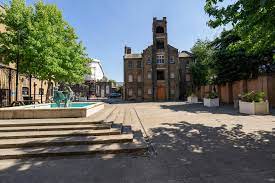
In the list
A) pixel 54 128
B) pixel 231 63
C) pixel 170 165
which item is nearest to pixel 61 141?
pixel 54 128

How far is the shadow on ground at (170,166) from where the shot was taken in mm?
4341

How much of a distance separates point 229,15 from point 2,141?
8141 millimetres

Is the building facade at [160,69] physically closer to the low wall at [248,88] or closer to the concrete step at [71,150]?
the low wall at [248,88]

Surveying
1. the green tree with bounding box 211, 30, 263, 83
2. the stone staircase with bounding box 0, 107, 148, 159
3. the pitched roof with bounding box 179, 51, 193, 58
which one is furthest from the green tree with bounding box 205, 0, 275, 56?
the pitched roof with bounding box 179, 51, 193, 58

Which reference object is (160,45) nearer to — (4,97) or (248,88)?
(248,88)

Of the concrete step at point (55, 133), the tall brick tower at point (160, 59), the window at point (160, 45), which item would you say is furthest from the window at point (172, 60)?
→ the concrete step at point (55, 133)

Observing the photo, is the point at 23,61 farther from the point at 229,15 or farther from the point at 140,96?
the point at 140,96

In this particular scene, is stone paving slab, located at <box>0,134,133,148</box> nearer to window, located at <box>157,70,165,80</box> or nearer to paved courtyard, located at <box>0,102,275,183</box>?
paved courtyard, located at <box>0,102,275,183</box>

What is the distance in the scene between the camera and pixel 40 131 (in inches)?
302

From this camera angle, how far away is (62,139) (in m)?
6.76

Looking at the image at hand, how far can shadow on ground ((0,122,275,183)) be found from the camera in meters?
4.34

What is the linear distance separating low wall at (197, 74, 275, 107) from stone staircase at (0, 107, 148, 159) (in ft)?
53.6

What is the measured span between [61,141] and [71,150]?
2.42 ft

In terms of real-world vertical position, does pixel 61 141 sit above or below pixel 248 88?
below
